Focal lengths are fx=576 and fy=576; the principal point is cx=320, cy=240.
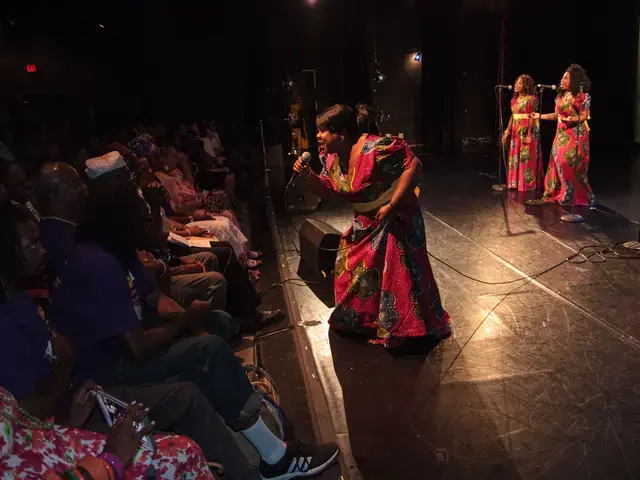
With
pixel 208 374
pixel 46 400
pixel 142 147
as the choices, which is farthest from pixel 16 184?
pixel 46 400

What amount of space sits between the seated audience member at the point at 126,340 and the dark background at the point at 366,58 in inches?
277

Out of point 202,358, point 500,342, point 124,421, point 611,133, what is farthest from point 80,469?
point 611,133

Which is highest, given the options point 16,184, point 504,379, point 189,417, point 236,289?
point 16,184

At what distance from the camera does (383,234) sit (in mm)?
3182

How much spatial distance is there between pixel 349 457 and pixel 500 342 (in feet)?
4.18

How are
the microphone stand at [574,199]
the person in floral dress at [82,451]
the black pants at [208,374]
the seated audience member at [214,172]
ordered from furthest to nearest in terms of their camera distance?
1. the seated audience member at [214,172]
2. the microphone stand at [574,199]
3. the black pants at [208,374]
4. the person in floral dress at [82,451]

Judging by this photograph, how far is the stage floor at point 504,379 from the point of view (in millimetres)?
2238

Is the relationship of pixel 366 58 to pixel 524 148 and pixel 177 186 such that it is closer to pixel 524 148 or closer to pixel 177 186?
pixel 524 148

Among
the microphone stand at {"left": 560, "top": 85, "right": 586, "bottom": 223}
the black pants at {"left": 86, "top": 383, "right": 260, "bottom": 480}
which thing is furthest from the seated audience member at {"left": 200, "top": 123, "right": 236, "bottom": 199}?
the black pants at {"left": 86, "top": 383, "right": 260, "bottom": 480}

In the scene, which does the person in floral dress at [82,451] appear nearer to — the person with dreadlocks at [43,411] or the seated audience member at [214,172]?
the person with dreadlocks at [43,411]

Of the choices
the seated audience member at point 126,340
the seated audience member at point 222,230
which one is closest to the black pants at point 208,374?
the seated audience member at point 126,340

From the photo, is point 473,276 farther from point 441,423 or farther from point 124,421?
point 124,421

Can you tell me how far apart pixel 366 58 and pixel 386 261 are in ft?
31.6

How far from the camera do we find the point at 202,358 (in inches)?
81.4
